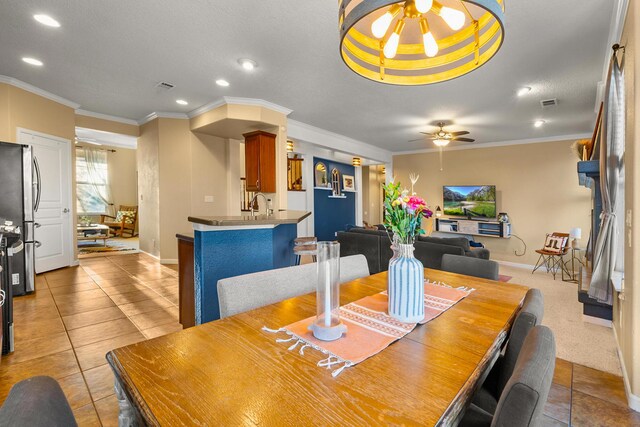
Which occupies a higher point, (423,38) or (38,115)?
(38,115)

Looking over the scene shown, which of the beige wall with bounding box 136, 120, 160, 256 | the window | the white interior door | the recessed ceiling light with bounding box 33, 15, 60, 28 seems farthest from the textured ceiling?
the window

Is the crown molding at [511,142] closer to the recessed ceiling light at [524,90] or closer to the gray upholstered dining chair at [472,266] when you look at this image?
the recessed ceiling light at [524,90]

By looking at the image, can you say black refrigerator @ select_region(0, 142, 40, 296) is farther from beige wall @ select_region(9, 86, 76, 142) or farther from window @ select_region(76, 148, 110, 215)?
window @ select_region(76, 148, 110, 215)

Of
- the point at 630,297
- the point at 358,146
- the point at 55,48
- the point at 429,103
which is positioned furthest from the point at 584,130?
the point at 55,48

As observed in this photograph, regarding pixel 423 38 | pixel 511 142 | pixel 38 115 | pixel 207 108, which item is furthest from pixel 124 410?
pixel 511 142

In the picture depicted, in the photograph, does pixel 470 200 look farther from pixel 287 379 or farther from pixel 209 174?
pixel 287 379

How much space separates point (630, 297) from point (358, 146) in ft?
19.0

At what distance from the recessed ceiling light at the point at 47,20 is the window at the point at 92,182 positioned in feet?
25.9

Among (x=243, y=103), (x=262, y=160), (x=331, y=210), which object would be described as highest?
(x=243, y=103)

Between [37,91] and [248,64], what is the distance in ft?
11.1

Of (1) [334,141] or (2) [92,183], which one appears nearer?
(1) [334,141]

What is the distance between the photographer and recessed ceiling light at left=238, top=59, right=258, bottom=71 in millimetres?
3218

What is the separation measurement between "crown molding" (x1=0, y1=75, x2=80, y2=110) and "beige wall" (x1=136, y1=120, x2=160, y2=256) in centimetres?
113

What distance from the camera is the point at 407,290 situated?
113 cm
